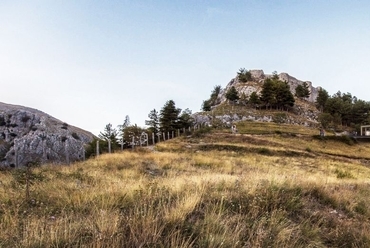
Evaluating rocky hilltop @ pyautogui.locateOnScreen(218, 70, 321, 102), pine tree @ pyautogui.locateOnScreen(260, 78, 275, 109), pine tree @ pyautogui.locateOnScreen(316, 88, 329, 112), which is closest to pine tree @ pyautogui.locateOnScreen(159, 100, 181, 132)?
pine tree @ pyautogui.locateOnScreen(260, 78, 275, 109)

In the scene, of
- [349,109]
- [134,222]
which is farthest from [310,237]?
[349,109]

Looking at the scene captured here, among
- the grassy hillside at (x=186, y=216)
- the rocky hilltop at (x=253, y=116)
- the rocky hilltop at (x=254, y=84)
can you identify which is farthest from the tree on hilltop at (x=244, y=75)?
the grassy hillside at (x=186, y=216)

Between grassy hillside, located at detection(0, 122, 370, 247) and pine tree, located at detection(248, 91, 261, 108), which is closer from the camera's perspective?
grassy hillside, located at detection(0, 122, 370, 247)

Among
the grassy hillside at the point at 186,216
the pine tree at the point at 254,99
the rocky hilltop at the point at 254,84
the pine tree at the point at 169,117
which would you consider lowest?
the grassy hillside at the point at 186,216

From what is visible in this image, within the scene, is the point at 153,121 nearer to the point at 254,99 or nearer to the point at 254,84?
the point at 254,99

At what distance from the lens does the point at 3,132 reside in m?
28.9

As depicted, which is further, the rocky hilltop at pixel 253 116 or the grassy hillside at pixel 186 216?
Answer: the rocky hilltop at pixel 253 116

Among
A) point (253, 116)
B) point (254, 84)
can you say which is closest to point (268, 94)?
point (253, 116)

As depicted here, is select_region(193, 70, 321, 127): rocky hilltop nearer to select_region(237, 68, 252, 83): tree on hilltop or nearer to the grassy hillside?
select_region(237, 68, 252, 83): tree on hilltop

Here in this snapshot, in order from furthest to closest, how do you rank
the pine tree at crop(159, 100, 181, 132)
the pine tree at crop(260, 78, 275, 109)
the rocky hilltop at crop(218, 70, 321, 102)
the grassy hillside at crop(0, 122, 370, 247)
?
the rocky hilltop at crop(218, 70, 321, 102) → the pine tree at crop(260, 78, 275, 109) → the pine tree at crop(159, 100, 181, 132) → the grassy hillside at crop(0, 122, 370, 247)

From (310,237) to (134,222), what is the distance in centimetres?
276

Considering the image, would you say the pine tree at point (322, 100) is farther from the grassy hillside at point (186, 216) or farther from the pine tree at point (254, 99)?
the grassy hillside at point (186, 216)

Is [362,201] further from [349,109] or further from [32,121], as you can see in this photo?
[349,109]

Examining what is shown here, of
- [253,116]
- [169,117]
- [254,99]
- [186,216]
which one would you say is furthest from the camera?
[254,99]
